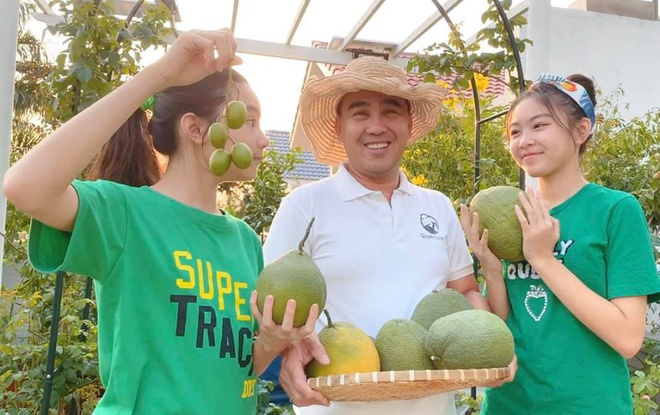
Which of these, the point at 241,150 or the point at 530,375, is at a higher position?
the point at 241,150

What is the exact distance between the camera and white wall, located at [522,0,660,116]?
10.3 meters

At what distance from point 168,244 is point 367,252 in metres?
0.77

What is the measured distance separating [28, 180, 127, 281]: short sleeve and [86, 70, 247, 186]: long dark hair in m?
0.42

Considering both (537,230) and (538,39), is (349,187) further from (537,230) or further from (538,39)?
(538,39)

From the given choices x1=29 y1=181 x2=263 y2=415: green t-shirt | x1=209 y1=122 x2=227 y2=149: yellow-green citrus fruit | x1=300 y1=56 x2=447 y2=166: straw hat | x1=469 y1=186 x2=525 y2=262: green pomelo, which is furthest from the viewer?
x1=300 y1=56 x2=447 y2=166: straw hat

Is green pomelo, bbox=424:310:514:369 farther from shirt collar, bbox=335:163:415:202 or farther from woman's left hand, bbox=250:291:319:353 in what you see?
shirt collar, bbox=335:163:415:202

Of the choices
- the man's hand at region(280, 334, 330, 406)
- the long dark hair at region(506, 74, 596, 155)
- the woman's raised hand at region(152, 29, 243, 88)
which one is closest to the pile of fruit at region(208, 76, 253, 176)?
the woman's raised hand at region(152, 29, 243, 88)

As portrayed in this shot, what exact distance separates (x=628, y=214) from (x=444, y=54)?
2585 mm

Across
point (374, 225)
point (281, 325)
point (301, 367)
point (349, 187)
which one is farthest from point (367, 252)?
point (281, 325)

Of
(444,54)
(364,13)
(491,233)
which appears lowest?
(491,233)

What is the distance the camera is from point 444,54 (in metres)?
4.41

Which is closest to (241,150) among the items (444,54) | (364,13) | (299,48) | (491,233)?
(491,233)

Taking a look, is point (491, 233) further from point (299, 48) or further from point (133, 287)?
point (299, 48)

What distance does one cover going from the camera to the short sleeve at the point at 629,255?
1.99 meters
